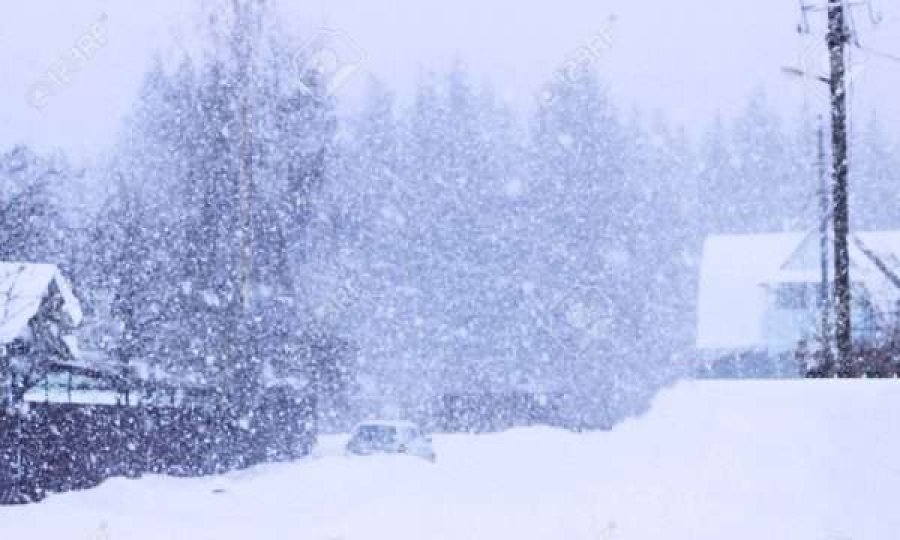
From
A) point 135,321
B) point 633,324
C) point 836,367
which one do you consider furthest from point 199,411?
point 633,324

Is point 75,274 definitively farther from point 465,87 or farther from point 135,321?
point 465,87

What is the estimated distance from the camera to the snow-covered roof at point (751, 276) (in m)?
42.3

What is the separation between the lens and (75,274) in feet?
106

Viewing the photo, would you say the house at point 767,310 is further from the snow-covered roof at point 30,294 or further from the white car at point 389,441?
the snow-covered roof at point 30,294

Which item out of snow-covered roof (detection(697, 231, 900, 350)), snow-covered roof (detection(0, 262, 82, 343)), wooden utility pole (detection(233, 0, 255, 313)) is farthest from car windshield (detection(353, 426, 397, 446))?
snow-covered roof (detection(697, 231, 900, 350))

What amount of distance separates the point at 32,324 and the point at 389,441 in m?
8.17

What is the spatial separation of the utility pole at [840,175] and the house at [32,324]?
11987mm

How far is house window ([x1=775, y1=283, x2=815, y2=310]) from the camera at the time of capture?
140 ft

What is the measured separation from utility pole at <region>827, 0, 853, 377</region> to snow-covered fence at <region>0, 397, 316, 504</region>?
12.8 meters

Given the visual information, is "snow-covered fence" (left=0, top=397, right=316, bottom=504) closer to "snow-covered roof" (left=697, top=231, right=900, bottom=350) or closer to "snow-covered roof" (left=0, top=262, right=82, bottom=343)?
"snow-covered roof" (left=0, top=262, right=82, bottom=343)

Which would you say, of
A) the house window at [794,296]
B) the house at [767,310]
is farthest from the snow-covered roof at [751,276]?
the house window at [794,296]

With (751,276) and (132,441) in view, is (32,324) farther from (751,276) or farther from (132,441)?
(751,276)

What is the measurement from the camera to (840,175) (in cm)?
1769

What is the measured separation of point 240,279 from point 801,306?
22378mm
